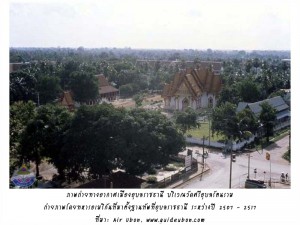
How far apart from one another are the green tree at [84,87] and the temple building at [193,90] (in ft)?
19.4

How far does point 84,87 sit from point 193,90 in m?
8.32

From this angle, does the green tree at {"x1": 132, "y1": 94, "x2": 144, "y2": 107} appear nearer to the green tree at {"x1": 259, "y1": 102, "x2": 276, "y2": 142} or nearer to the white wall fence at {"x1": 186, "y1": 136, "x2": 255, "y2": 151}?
the white wall fence at {"x1": 186, "y1": 136, "x2": 255, "y2": 151}

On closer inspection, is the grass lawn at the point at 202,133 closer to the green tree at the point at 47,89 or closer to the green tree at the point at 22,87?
the green tree at the point at 47,89

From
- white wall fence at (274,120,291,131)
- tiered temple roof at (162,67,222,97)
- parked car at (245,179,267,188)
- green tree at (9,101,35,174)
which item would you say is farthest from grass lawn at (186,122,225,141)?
green tree at (9,101,35,174)

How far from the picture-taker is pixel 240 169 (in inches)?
675

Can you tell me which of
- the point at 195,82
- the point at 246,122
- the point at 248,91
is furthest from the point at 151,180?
the point at 195,82

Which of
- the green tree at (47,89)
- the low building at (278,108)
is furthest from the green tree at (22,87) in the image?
the low building at (278,108)

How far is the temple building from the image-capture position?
30000mm

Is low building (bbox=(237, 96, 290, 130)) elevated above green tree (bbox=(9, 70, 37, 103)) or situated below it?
below

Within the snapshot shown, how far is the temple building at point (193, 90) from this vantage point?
98.4 ft

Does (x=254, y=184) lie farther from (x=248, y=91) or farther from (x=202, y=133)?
(x=248, y=91)

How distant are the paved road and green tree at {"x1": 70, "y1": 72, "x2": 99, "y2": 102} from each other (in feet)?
35.0
